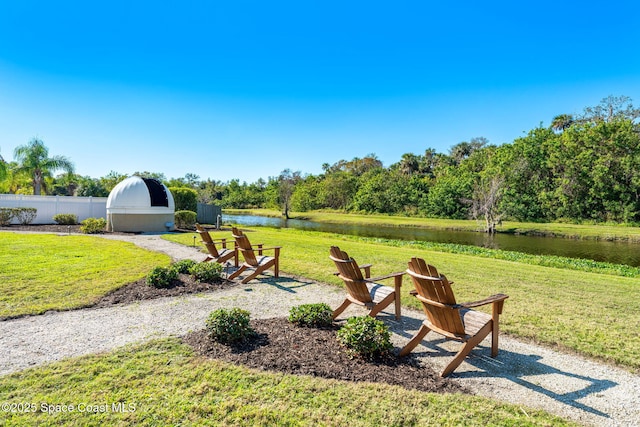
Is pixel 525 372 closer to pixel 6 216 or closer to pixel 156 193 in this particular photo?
pixel 156 193

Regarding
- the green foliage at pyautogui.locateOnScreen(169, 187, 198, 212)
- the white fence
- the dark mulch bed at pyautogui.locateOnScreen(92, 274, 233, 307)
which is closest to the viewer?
the dark mulch bed at pyautogui.locateOnScreen(92, 274, 233, 307)

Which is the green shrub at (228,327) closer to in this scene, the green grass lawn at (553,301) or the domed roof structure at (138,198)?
the green grass lawn at (553,301)

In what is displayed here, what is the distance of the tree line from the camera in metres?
33.8

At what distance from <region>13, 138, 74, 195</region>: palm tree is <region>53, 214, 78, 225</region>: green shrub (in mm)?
13703

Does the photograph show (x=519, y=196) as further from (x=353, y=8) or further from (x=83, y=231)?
(x=83, y=231)

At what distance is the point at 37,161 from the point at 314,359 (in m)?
39.4

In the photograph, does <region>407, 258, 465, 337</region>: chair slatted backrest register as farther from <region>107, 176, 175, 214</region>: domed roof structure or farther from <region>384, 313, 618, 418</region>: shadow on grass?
<region>107, 176, 175, 214</region>: domed roof structure

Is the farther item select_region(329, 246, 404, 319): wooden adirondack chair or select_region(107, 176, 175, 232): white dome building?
select_region(107, 176, 175, 232): white dome building

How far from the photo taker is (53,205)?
75.6 ft

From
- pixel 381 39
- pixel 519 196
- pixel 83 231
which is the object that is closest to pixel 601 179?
pixel 519 196

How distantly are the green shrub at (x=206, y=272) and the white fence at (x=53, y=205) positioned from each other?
21.3 meters

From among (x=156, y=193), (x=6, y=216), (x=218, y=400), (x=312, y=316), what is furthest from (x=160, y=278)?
(x=6, y=216)

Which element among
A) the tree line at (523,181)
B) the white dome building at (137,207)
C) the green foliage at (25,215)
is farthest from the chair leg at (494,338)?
the tree line at (523,181)

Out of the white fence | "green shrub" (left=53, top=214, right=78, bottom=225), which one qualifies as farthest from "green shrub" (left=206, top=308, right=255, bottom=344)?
the white fence
